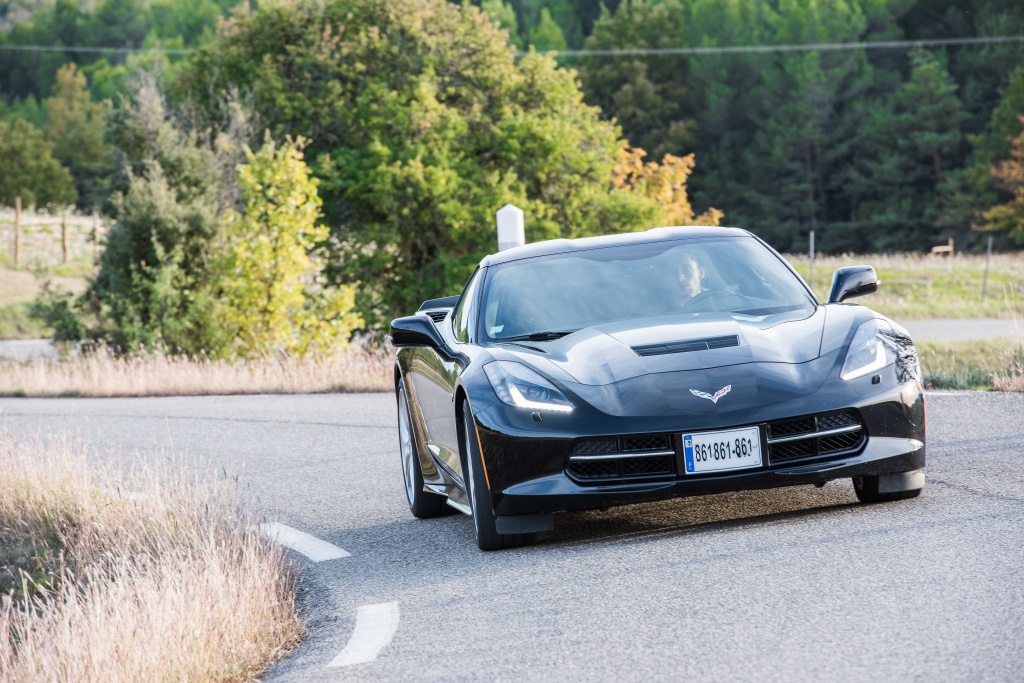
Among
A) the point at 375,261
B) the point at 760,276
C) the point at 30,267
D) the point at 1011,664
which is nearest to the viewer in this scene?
the point at 1011,664

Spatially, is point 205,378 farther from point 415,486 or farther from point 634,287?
point 634,287

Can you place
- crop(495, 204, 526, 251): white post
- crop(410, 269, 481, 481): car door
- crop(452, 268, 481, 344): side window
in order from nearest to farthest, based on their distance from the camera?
crop(410, 269, 481, 481): car door < crop(452, 268, 481, 344): side window < crop(495, 204, 526, 251): white post

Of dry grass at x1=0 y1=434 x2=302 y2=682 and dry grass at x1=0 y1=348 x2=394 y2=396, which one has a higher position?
dry grass at x1=0 y1=434 x2=302 y2=682

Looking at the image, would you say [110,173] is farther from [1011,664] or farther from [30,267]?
[30,267]

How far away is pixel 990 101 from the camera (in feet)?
310

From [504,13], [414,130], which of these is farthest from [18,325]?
[504,13]

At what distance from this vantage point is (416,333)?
25.3 ft

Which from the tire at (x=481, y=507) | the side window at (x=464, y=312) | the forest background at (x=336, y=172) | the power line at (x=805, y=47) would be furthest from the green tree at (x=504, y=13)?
the tire at (x=481, y=507)

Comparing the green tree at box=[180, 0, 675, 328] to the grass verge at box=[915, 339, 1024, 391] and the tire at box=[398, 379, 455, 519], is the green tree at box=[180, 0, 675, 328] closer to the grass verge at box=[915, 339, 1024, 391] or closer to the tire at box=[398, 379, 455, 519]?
the grass verge at box=[915, 339, 1024, 391]

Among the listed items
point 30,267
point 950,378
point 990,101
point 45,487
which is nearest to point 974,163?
point 990,101

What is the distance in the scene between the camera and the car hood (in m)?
6.46

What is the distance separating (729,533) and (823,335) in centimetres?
103

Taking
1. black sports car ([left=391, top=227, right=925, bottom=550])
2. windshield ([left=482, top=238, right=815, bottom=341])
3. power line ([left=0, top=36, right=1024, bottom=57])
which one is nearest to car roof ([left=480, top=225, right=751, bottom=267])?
windshield ([left=482, top=238, right=815, bottom=341])

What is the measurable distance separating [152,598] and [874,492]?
11.1 feet
